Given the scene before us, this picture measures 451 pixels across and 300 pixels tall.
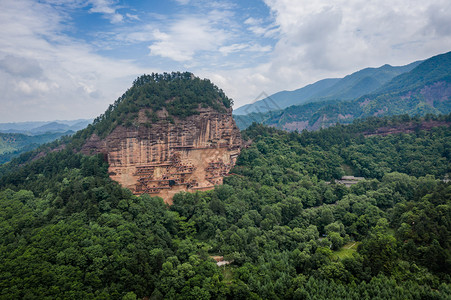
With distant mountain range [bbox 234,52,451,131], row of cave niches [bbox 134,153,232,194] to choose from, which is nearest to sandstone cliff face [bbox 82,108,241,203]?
row of cave niches [bbox 134,153,232,194]

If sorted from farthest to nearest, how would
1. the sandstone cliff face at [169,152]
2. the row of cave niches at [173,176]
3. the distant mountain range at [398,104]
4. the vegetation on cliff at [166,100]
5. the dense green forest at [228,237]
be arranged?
the distant mountain range at [398,104] → the vegetation on cliff at [166,100] → the row of cave niches at [173,176] → the sandstone cliff face at [169,152] → the dense green forest at [228,237]

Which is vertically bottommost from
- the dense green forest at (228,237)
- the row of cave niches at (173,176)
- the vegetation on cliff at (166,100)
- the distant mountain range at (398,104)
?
the dense green forest at (228,237)

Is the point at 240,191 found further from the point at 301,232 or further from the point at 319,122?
the point at 319,122

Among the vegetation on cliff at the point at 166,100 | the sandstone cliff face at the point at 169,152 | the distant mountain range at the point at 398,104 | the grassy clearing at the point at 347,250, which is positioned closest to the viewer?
the grassy clearing at the point at 347,250

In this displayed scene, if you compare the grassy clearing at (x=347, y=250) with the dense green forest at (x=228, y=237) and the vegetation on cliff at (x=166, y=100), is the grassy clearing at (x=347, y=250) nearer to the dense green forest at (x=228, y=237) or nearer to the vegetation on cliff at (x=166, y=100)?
the dense green forest at (x=228, y=237)

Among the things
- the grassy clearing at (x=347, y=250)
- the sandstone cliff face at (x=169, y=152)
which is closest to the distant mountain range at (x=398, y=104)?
the sandstone cliff face at (x=169, y=152)

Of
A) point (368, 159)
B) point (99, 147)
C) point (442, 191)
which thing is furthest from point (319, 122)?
point (99, 147)
